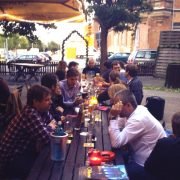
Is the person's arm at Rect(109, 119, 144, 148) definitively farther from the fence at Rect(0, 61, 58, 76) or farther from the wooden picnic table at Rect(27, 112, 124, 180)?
the fence at Rect(0, 61, 58, 76)

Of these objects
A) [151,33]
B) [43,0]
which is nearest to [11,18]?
[43,0]

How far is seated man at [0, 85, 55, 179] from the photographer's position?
11.9 ft

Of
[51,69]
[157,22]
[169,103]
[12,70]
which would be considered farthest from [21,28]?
[157,22]

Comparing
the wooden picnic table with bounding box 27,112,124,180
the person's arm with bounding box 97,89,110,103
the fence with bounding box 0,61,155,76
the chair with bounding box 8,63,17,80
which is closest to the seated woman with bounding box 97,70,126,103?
the person's arm with bounding box 97,89,110,103

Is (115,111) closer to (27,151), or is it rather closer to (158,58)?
(27,151)

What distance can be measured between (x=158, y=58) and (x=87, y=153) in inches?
848

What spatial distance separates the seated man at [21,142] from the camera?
11.9 feet

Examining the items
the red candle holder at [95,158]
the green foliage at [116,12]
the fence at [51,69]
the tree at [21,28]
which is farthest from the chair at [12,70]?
the red candle holder at [95,158]

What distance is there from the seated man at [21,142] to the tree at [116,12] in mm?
19772

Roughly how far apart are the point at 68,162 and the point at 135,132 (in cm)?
96

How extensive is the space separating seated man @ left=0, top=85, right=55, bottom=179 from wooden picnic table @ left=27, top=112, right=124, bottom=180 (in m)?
0.16

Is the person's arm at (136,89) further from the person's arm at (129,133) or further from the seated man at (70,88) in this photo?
the person's arm at (129,133)

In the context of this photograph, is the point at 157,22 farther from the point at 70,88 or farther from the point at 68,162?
the point at 68,162

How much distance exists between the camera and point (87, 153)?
3.51 meters
